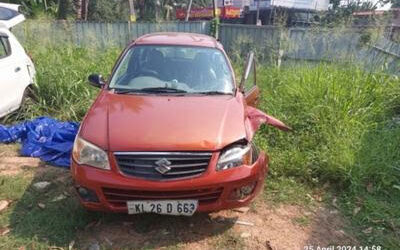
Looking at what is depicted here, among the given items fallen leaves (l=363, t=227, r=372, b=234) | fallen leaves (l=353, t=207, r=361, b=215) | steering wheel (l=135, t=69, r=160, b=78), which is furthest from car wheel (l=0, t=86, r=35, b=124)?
fallen leaves (l=363, t=227, r=372, b=234)

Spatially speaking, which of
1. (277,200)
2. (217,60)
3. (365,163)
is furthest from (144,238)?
(365,163)

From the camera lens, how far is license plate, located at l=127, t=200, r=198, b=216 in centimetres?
278

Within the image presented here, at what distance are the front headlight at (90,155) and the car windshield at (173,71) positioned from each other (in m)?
0.99

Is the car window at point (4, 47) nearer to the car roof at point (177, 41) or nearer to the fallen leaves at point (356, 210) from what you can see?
the car roof at point (177, 41)

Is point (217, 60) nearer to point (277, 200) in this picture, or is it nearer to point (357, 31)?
point (277, 200)

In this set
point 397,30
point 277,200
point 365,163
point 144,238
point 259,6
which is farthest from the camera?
point 259,6

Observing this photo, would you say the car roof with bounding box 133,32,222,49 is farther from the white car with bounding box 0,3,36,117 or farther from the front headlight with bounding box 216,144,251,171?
the white car with bounding box 0,3,36,117

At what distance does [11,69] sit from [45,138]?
1.47 meters

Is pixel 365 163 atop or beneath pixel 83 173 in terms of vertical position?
beneath

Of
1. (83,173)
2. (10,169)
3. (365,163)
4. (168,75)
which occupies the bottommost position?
(10,169)

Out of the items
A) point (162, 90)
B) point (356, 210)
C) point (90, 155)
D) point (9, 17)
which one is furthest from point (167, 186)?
point (9, 17)

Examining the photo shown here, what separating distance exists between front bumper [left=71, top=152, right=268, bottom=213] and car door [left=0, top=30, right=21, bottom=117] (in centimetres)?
312

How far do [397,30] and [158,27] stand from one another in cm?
709

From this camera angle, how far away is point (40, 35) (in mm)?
8609
